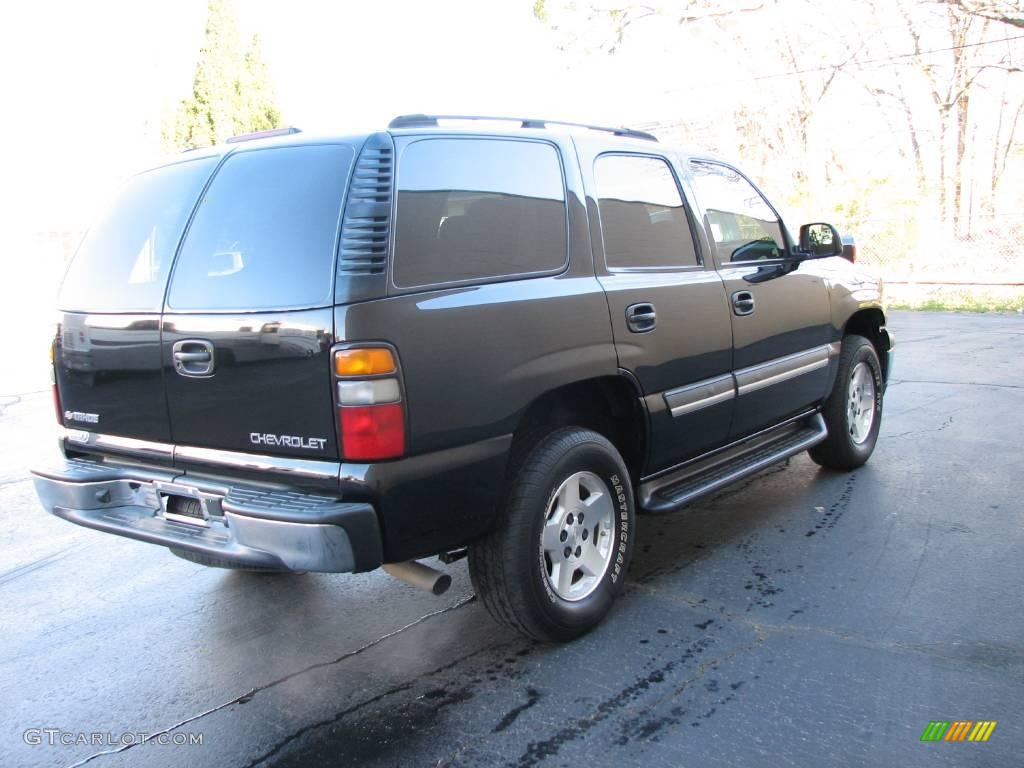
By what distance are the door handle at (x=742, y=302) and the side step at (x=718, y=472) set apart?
0.76m

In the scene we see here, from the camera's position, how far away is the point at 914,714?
2.86 metres

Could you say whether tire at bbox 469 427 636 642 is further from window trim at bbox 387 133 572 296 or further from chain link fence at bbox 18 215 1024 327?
chain link fence at bbox 18 215 1024 327

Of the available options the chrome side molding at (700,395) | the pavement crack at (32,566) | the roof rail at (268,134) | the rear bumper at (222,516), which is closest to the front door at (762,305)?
the chrome side molding at (700,395)

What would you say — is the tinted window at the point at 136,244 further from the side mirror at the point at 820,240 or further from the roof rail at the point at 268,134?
the side mirror at the point at 820,240

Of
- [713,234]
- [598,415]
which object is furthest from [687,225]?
[598,415]

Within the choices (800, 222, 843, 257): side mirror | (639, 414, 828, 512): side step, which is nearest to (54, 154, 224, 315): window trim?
(639, 414, 828, 512): side step

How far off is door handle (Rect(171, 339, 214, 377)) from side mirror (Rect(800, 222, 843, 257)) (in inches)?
137

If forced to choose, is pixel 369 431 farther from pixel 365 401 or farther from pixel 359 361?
pixel 359 361

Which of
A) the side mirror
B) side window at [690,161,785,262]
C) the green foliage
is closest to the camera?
side window at [690,161,785,262]

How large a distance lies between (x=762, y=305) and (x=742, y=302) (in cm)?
22

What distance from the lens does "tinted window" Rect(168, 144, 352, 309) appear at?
2904 mm

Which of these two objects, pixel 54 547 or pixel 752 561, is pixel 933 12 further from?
pixel 54 547

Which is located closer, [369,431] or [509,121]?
[369,431]

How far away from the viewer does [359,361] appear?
278 cm
